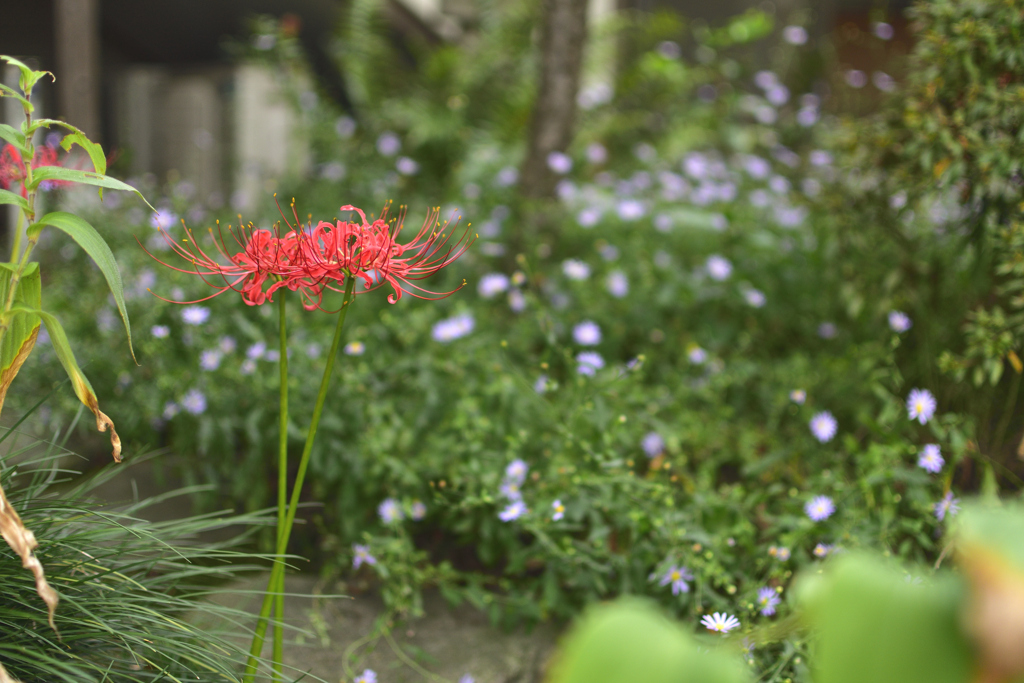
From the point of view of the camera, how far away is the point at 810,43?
16.5 feet

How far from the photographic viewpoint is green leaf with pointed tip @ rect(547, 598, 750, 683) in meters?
0.52

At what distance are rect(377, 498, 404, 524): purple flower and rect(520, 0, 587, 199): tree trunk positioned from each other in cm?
172

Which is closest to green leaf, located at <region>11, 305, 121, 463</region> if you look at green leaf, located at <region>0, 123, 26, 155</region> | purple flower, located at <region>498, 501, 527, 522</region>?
green leaf, located at <region>0, 123, 26, 155</region>

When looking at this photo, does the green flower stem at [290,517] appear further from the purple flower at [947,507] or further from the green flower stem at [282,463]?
the purple flower at [947,507]

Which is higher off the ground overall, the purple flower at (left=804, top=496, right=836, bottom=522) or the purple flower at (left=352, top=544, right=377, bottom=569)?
the purple flower at (left=804, top=496, right=836, bottom=522)

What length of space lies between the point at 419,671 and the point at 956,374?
62.2 inches

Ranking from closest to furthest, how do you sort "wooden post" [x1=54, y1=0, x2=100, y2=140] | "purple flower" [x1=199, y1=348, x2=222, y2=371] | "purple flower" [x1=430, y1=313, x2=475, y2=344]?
"purple flower" [x1=199, y1=348, x2=222, y2=371] → "purple flower" [x1=430, y1=313, x2=475, y2=344] → "wooden post" [x1=54, y1=0, x2=100, y2=140]

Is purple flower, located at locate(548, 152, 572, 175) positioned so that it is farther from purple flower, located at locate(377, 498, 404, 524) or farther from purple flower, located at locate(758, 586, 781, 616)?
purple flower, located at locate(758, 586, 781, 616)

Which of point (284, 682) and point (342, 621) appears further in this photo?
point (342, 621)

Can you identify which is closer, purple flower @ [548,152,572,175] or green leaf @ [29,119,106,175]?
green leaf @ [29,119,106,175]

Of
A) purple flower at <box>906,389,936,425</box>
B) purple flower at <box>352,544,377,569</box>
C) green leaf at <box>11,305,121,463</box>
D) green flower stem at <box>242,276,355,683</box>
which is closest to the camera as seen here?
green leaf at <box>11,305,121,463</box>

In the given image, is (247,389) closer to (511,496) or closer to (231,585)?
(231,585)

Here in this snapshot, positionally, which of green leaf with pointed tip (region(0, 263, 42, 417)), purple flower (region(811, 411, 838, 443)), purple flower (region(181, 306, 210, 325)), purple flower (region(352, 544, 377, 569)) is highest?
green leaf with pointed tip (region(0, 263, 42, 417))

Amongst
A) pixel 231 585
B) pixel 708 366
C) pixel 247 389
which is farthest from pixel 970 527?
pixel 708 366
